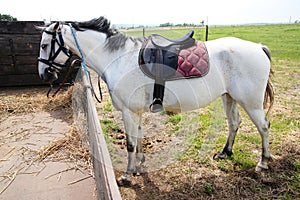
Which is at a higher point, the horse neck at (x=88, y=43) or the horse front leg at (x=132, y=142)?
the horse neck at (x=88, y=43)

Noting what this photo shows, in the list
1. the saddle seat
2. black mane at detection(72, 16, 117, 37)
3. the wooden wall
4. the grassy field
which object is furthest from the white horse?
the wooden wall

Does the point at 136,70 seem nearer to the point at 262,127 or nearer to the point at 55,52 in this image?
the point at 55,52

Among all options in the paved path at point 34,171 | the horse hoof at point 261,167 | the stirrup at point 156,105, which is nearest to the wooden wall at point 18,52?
the paved path at point 34,171

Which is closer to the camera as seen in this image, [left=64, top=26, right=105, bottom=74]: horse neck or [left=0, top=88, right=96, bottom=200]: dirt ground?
[left=0, top=88, right=96, bottom=200]: dirt ground

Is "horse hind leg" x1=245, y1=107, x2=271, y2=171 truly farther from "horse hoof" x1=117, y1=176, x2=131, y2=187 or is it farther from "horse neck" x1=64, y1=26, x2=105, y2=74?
"horse neck" x1=64, y1=26, x2=105, y2=74

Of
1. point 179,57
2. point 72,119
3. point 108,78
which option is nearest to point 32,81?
point 72,119

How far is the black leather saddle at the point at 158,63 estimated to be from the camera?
224 cm

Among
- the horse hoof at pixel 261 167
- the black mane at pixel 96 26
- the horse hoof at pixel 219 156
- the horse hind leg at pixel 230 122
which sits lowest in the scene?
the horse hoof at pixel 219 156

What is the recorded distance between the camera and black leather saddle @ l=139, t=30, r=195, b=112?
2.24 metres

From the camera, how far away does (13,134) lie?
10.9 feet

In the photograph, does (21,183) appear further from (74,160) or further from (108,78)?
(108,78)

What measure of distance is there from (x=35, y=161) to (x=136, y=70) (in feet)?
5.25

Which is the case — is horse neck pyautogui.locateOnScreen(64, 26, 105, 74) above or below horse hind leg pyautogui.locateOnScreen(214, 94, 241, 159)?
above

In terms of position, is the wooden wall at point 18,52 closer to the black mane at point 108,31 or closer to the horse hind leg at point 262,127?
the black mane at point 108,31
